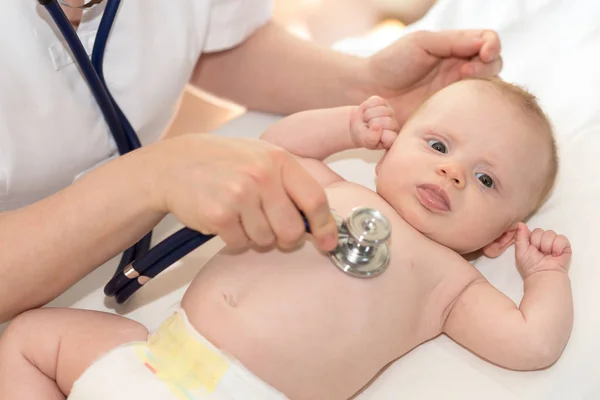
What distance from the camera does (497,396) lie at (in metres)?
0.87

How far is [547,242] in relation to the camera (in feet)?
3.17

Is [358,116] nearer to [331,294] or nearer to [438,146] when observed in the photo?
[438,146]

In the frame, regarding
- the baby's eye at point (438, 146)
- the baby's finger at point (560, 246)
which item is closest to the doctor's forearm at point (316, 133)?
the baby's eye at point (438, 146)

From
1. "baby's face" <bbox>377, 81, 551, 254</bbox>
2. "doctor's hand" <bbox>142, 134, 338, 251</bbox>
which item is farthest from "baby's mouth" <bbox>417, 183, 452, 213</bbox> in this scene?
"doctor's hand" <bbox>142, 134, 338, 251</bbox>

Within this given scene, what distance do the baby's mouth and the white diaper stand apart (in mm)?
338

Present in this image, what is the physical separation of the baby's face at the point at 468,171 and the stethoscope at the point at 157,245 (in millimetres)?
112

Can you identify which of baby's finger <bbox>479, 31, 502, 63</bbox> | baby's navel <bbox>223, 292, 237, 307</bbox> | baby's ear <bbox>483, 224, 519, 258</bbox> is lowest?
baby's ear <bbox>483, 224, 519, 258</bbox>

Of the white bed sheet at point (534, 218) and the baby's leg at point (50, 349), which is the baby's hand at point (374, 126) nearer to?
the white bed sheet at point (534, 218)

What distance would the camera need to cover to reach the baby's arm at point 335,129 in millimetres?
1023

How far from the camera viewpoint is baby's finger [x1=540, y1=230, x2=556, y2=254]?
37.9 inches

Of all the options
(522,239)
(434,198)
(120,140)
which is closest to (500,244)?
(522,239)

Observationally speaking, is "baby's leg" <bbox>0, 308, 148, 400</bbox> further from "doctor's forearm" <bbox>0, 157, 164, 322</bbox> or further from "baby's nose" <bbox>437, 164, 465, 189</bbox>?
"baby's nose" <bbox>437, 164, 465, 189</bbox>

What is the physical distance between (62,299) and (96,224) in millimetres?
289

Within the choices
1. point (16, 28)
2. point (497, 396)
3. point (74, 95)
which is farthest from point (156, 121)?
point (497, 396)
